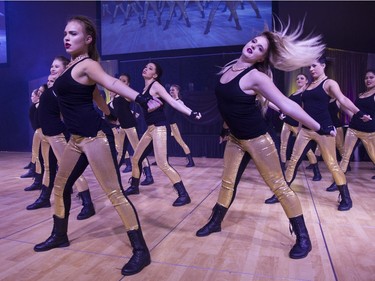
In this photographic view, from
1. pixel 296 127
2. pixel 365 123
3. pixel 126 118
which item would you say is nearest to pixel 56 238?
pixel 126 118

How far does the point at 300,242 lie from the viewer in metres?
2.72

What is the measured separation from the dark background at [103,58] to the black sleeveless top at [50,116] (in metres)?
6.42

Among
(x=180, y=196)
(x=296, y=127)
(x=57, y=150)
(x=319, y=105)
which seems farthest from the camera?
(x=296, y=127)

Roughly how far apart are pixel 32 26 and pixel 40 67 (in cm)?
151

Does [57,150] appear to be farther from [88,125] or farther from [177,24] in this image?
[177,24]

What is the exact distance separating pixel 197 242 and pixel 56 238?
1212 mm

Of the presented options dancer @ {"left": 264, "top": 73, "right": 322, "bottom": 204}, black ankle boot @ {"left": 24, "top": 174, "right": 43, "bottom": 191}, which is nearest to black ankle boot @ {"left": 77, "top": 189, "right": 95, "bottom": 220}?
black ankle boot @ {"left": 24, "top": 174, "right": 43, "bottom": 191}

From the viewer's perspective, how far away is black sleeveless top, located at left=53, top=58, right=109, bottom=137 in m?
2.35

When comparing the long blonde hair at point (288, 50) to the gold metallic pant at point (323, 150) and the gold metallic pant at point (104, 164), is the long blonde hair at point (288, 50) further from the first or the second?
the gold metallic pant at point (104, 164)

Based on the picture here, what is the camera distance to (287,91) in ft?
30.8

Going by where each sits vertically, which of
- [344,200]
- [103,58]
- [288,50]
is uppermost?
[103,58]

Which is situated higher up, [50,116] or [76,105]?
[76,105]

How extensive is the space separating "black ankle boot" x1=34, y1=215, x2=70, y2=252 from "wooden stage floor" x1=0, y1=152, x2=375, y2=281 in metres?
0.06

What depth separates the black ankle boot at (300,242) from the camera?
267cm
